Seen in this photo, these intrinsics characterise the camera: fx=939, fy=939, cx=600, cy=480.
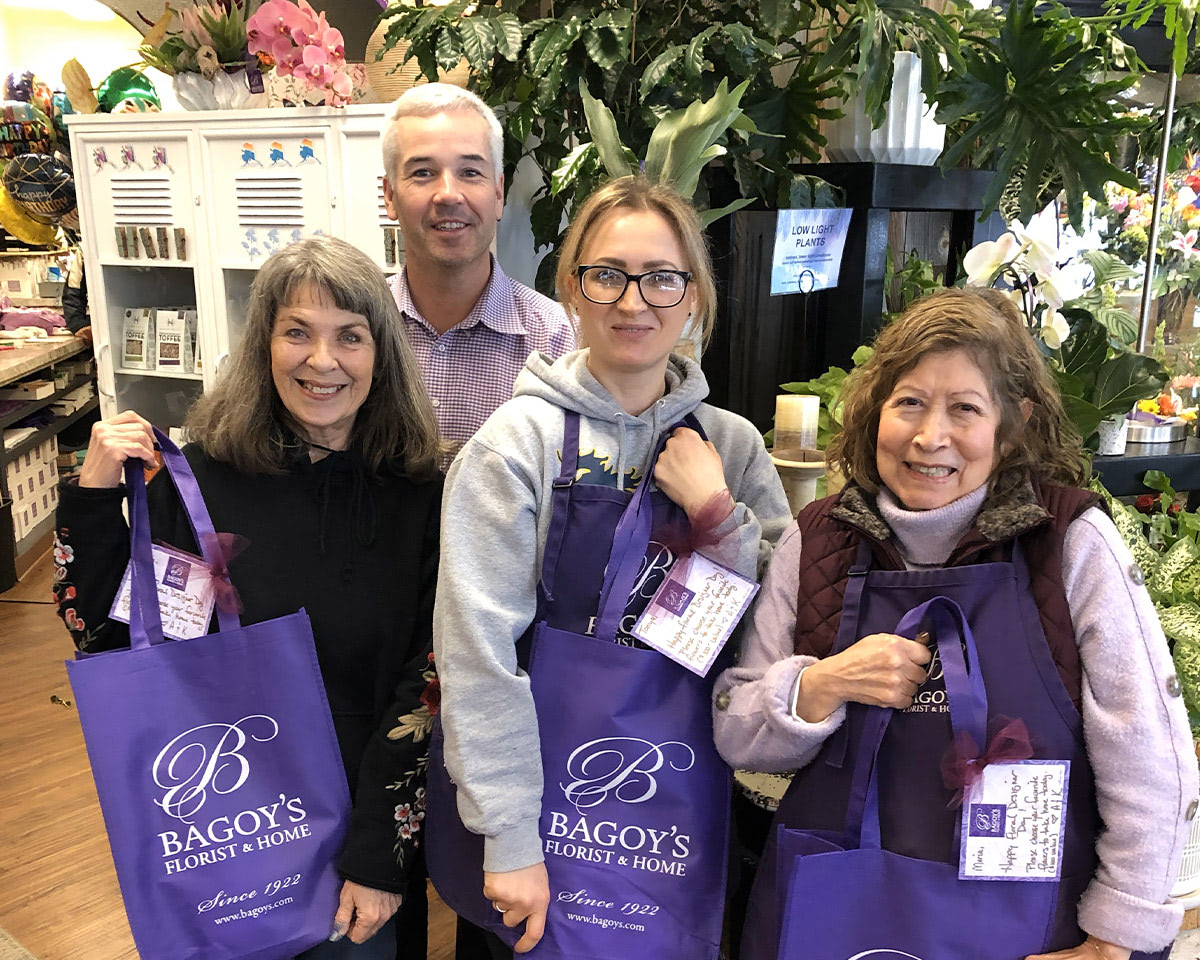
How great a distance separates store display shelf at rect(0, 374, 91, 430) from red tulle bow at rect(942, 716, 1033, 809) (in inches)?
177

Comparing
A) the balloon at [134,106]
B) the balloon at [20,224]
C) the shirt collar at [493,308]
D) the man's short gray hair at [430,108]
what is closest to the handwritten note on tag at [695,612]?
the shirt collar at [493,308]

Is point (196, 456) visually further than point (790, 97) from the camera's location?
No

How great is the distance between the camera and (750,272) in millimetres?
2748

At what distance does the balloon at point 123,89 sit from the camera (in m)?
3.55

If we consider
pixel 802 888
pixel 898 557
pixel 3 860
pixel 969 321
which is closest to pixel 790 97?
pixel 969 321

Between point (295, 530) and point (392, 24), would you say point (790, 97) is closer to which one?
point (392, 24)

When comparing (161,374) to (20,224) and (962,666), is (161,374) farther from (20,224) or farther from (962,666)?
(962,666)

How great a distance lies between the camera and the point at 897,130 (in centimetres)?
230

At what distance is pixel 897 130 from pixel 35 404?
4.28 m

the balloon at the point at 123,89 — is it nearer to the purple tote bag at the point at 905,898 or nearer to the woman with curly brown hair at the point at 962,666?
the woman with curly brown hair at the point at 962,666

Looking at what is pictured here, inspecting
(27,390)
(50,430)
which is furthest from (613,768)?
(50,430)

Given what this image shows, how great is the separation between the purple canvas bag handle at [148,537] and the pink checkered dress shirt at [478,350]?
0.57 metres

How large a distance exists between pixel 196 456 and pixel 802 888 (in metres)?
1.03

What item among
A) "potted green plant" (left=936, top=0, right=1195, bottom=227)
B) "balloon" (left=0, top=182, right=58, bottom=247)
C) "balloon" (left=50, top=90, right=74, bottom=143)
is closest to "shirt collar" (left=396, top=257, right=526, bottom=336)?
"potted green plant" (left=936, top=0, right=1195, bottom=227)
